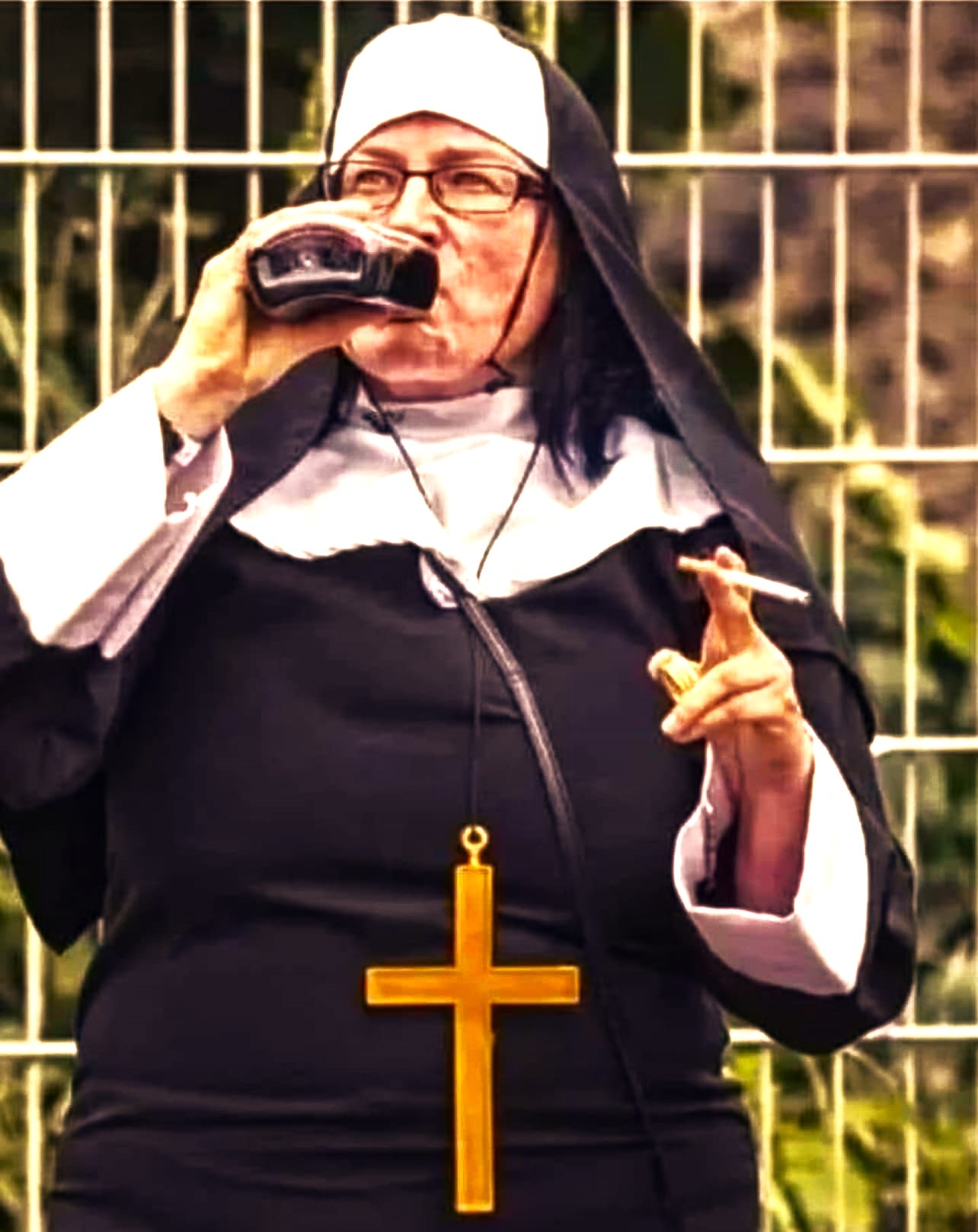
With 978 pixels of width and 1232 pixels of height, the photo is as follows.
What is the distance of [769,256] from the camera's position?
3.89m

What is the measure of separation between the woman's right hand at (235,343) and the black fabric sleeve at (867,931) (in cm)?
42

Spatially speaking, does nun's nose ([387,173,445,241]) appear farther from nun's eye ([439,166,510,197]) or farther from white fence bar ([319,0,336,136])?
white fence bar ([319,0,336,136])

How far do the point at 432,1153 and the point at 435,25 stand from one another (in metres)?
0.83

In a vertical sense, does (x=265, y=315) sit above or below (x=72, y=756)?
above

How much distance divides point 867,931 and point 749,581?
0.31m

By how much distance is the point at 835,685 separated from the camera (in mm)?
3578

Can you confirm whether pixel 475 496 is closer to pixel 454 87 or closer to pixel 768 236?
pixel 454 87

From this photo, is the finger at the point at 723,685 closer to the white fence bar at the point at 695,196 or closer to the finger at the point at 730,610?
the finger at the point at 730,610

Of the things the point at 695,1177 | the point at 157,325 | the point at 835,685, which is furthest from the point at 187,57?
the point at 695,1177

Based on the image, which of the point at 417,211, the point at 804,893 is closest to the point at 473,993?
the point at 804,893

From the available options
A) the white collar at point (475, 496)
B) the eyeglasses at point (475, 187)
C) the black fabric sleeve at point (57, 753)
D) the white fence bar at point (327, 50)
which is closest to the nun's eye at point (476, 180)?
the eyeglasses at point (475, 187)

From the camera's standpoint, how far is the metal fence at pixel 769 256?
3.85 m

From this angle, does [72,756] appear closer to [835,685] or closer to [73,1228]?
[73,1228]

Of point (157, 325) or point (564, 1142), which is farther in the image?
point (157, 325)
